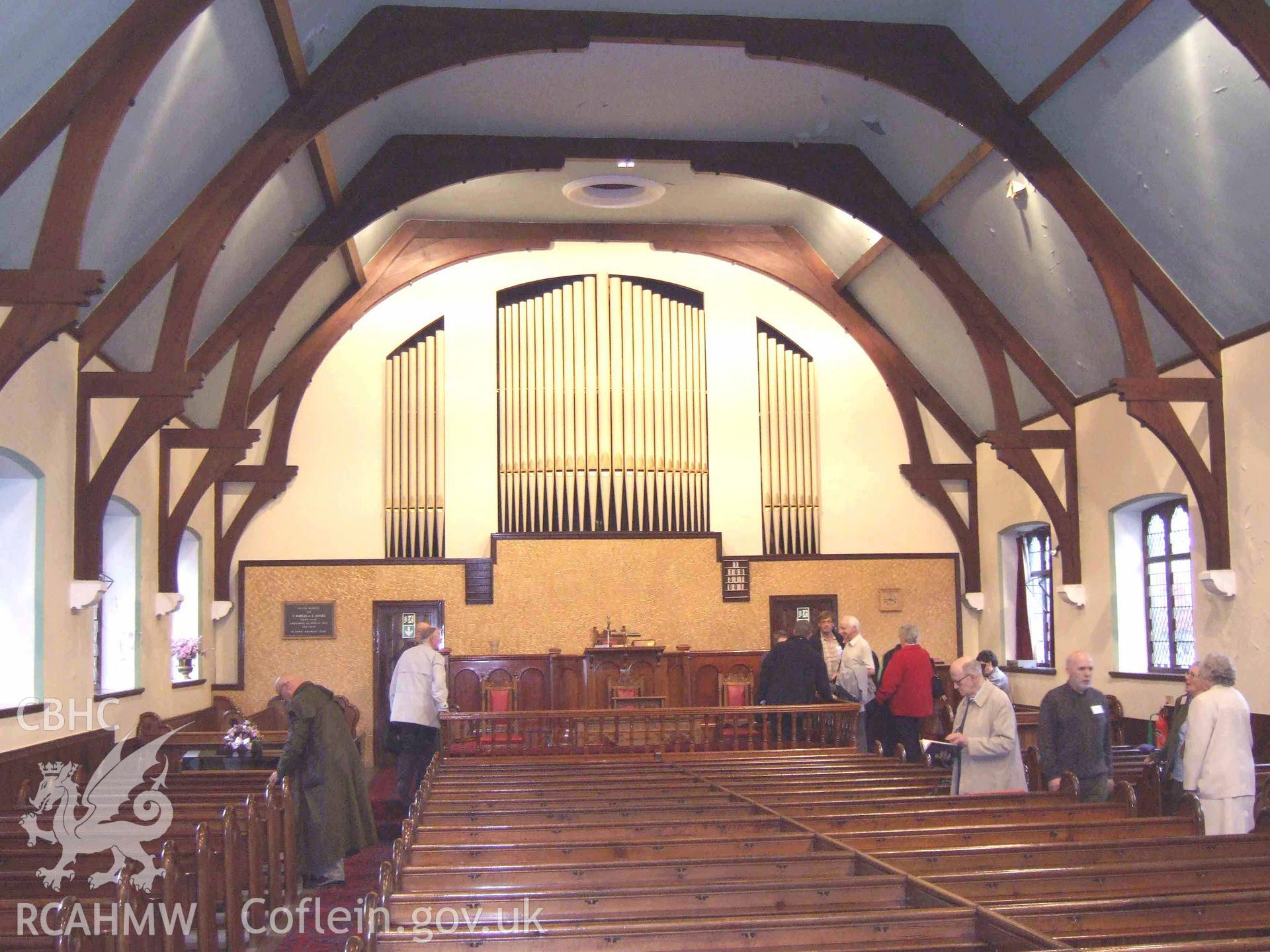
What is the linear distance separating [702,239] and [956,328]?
9.47ft

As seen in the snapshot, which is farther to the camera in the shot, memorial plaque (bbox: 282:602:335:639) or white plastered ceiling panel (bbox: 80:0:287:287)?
memorial plaque (bbox: 282:602:335:639)

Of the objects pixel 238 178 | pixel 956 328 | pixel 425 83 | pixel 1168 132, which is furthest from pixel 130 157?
pixel 956 328

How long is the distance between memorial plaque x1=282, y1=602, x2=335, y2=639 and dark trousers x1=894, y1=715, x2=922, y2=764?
6.26 metres

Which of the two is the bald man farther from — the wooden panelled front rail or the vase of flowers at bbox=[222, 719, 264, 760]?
the vase of flowers at bbox=[222, 719, 264, 760]

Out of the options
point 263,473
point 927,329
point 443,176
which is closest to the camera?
point 443,176

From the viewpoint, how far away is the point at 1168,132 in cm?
852

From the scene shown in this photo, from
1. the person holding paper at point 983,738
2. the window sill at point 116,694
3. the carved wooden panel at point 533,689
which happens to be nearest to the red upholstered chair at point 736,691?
the carved wooden panel at point 533,689

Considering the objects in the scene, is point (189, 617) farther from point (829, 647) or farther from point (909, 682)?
point (909, 682)

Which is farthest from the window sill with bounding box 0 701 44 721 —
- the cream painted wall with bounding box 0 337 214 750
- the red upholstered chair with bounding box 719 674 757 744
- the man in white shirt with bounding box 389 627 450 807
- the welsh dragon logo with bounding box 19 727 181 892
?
the red upholstered chair with bounding box 719 674 757 744

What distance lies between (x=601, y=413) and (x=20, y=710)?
7.12 m

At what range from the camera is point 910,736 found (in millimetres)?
10000

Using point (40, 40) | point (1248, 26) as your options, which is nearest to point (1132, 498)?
point (1248, 26)

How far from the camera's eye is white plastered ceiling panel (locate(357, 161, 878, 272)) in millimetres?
12508

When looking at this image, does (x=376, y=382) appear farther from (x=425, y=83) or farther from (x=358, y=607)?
(x=425, y=83)
